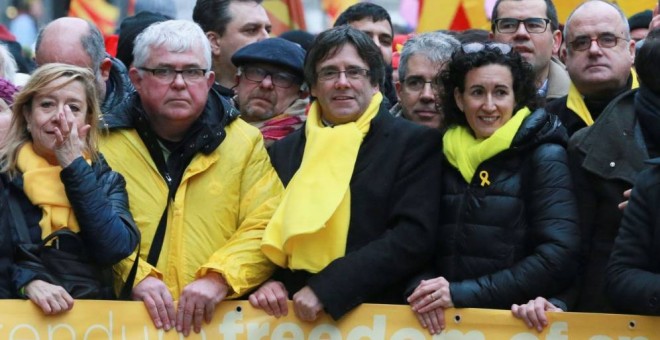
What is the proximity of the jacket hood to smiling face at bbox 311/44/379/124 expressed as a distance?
731 mm

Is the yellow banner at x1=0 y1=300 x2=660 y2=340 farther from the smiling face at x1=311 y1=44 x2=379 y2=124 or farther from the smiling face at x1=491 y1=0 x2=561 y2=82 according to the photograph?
the smiling face at x1=491 y1=0 x2=561 y2=82

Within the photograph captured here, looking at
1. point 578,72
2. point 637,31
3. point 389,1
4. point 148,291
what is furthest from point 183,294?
point 389,1

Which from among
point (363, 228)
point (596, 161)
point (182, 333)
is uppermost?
point (596, 161)

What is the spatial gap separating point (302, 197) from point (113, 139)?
3.15ft

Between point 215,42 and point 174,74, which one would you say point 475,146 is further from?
point 215,42

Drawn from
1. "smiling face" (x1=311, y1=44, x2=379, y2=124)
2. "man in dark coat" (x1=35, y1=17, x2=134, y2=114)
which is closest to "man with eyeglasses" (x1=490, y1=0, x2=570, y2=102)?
"smiling face" (x1=311, y1=44, x2=379, y2=124)

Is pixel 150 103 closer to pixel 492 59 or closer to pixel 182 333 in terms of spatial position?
pixel 182 333

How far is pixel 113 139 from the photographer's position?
6.72 m

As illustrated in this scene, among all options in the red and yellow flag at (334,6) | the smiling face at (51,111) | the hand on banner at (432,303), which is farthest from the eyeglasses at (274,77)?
the red and yellow flag at (334,6)

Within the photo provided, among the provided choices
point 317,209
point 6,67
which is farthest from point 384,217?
point 6,67

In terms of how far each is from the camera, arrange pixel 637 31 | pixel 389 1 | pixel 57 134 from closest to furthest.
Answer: pixel 57 134, pixel 637 31, pixel 389 1

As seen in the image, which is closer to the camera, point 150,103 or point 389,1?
point 150,103

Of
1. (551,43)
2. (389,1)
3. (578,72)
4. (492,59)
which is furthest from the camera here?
(389,1)

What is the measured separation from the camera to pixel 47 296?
6113 millimetres
